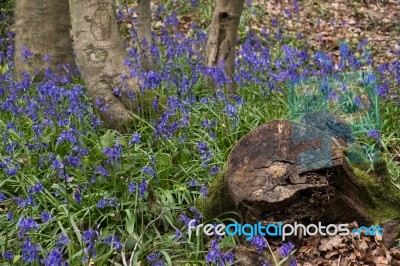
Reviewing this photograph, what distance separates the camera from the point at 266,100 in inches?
194

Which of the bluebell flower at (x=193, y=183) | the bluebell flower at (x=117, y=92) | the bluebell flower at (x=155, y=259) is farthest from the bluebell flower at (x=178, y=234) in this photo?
the bluebell flower at (x=117, y=92)

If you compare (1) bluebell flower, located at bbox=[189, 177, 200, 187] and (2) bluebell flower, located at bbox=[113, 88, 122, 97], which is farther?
(2) bluebell flower, located at bbox=[113, 88, 122, 97]

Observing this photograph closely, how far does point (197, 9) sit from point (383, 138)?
→ 18.1 ft

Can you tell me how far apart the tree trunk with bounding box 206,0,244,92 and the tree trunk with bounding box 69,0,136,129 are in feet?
4.30

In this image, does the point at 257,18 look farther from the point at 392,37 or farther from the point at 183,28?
the point at 392,37

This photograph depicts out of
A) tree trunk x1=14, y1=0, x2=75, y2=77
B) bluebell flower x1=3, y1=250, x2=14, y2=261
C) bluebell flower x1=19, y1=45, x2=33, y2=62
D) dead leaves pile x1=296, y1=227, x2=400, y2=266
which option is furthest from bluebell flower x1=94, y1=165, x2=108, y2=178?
tree trunk x1=14, y1=0, x2=75, y2=77

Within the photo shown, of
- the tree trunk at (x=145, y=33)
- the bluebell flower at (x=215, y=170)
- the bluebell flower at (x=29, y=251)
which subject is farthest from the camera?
the tree trunk at (x=145, y=33)

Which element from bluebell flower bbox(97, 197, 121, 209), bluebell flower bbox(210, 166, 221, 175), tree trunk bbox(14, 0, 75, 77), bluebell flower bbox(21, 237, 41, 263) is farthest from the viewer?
tree trunk bbox(14, 0, 75, 77)

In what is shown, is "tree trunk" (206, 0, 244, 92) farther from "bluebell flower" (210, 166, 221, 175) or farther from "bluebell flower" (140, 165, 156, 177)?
"bluebell flower" (140, 165, 156, 177)

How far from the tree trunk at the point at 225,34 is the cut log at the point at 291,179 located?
95.2 inches

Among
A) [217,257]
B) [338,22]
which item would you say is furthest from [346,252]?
[338,22]

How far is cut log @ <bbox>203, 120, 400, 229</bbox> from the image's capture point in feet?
9.96

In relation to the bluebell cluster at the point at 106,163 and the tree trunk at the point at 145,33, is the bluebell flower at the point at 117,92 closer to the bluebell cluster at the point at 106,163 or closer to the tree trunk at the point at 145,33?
the bluebell cluster at the point at 106,163

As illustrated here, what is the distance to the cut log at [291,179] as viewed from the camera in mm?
3037
